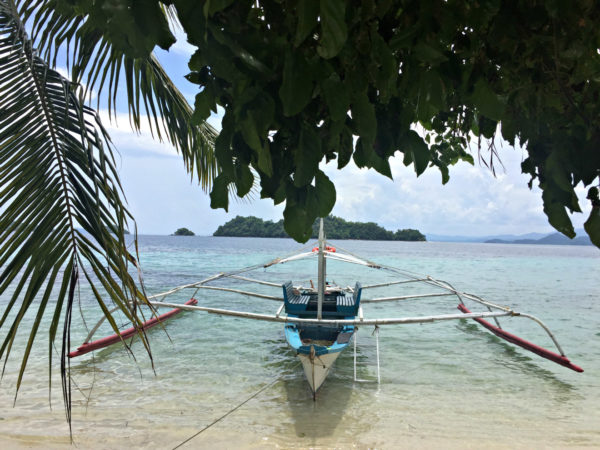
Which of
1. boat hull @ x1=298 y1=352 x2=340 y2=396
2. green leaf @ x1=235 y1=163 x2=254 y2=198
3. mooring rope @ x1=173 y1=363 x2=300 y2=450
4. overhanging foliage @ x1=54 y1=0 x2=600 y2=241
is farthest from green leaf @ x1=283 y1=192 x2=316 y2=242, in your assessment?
boat hull @ x1=298 y1=352 x2=340 y2=396

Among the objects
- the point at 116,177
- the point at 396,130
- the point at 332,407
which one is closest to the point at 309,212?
the point at 396,130

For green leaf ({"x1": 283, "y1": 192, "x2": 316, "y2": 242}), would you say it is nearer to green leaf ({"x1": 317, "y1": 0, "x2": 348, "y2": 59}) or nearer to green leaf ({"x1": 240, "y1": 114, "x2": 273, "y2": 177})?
green leaf ({"x1": 240, "y1": 114, "x2": 273, "y2": 177})

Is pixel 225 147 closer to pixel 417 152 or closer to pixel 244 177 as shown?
pixel 244 177

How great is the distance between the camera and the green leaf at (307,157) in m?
0.83

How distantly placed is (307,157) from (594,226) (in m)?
0.68

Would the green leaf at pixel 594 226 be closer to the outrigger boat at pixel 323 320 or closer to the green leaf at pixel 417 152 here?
the green leaf at pixel 417 152

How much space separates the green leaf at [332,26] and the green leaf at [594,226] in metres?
0.71

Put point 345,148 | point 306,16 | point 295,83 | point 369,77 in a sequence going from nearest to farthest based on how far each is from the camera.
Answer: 1. point 306,16
2. point 295,83
3. point 369,77
4. point 345,148

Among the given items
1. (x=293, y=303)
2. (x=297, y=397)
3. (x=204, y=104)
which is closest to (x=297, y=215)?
(x=204, y=104)

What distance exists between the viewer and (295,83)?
0.73m

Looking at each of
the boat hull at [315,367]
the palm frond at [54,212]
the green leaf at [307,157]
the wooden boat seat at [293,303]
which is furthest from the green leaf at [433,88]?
the wooden boat seat at [293,303]

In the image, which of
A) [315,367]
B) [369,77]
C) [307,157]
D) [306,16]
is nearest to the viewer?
[306,16]

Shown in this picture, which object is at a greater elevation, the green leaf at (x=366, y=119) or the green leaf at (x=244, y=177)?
the green leaf at (x=366, y=119)

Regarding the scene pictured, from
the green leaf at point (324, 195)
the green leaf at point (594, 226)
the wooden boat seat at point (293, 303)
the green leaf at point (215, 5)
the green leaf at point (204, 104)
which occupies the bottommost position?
the wooden boat seat at point (293, 303)
